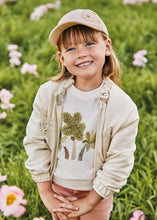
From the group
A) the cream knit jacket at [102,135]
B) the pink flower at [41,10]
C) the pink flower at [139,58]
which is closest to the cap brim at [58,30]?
the cream knit jacket at [102,135]

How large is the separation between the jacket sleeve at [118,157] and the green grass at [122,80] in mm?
480

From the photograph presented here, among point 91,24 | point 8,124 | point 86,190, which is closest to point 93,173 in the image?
point 86,190

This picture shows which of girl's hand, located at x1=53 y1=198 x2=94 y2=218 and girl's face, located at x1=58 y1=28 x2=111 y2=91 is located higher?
girl's face, located at x1=58 y1=28 x2=111 y2=91

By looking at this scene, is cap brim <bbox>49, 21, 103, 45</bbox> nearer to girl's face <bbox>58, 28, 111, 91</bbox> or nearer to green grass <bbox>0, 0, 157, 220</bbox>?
girl's face <bbox>58, 28, 111, 91</bbox>

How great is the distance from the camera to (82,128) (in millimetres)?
1273

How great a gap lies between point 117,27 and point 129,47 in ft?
1.64

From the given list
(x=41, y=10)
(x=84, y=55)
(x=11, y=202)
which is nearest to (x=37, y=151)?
(x=11, y=202)

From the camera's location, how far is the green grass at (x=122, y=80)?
1729 mm

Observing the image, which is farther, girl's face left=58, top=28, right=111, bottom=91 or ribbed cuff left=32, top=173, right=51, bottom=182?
ribbed cuff left=32, top=173, right=51, bottom=182

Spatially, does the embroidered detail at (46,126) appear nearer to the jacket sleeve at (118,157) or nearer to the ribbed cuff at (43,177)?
the ribbed cuff at (43,177)

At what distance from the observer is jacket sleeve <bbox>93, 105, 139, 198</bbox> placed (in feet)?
3.96

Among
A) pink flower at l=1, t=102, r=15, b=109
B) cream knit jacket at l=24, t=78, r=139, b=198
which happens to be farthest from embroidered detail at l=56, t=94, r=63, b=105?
pink flower at l=1, t=102, r=15, b=109

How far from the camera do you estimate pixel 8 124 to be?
7.71 feet

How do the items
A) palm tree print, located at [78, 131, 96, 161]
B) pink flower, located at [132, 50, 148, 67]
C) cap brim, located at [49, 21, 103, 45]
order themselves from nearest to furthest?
cap brim, located at [49, 21, 103, 45], palm tree print, located at [78, 131, 96, 161], pink flower, located at [132, 50, 148, 67]
